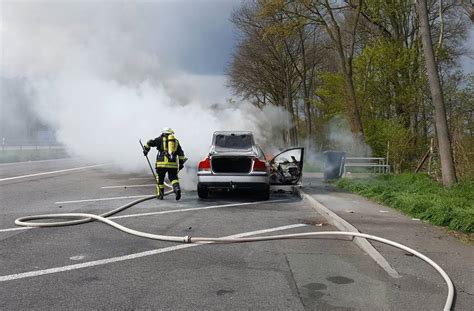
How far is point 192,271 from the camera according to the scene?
5426mm

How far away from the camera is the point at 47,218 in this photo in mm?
8492

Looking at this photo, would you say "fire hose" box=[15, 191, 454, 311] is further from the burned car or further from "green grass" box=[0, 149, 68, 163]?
"green grass" box=[0, 149, 68, 163]

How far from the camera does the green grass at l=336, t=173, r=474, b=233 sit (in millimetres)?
8414

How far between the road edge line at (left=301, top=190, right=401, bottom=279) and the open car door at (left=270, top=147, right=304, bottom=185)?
161 centimetres

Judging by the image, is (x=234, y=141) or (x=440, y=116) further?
(x=234, y=141)

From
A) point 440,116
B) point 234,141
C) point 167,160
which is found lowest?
point 167,160

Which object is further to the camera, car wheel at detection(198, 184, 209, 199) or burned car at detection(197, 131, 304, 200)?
car wheel at detection(198, 184, 209, 199)

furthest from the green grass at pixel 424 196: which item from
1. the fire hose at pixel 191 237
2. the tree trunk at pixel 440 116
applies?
the fire hose at pixel 191 237

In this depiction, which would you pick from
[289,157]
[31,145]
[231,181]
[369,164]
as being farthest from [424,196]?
[31,145]

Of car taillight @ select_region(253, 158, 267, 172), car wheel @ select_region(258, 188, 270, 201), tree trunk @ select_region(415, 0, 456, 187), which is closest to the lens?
car taillight @ select_region(253, 158, 267, 172)

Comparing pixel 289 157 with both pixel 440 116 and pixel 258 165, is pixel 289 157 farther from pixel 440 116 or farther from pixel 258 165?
pixel 440 116

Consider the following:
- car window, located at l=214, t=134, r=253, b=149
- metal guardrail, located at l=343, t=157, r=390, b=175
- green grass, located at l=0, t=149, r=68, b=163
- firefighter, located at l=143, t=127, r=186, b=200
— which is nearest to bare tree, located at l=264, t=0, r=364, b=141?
metal guardrail, located at l=343, t=157, r=390, b=175

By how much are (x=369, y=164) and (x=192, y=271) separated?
13475 mm

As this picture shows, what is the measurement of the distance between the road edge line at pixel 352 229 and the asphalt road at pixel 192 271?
0.32 ft
